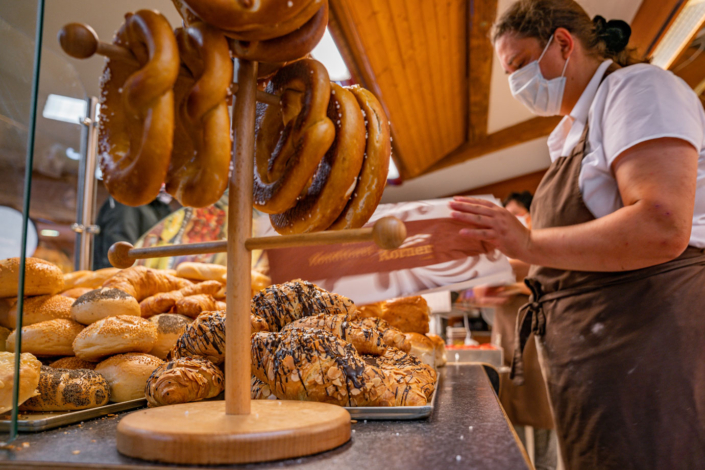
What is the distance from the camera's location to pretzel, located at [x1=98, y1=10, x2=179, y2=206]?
532mm

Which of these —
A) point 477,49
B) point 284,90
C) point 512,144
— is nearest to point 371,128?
point 284,90

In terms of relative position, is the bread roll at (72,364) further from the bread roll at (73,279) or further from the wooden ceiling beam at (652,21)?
the wooden ceiling beam at (652,21)

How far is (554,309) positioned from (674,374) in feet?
1.05

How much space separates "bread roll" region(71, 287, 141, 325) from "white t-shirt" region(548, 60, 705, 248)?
3.63 ft

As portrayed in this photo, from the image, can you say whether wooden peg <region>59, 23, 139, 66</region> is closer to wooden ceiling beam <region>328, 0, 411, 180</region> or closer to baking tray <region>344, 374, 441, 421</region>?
baking tray <region>344, 374, 441, 421</region>

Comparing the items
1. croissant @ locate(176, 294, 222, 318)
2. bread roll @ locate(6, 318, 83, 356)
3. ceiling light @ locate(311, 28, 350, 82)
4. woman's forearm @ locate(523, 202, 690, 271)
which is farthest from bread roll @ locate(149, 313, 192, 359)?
ceiling light @ locate(311, 28, 350, 82)

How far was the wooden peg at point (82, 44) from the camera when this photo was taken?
540 millimetres

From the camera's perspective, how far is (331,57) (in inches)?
115

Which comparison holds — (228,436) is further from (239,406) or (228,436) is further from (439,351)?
(439,351)

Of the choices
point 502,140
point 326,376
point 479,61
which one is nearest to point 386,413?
point 326,376

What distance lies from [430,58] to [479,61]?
0.40 metres

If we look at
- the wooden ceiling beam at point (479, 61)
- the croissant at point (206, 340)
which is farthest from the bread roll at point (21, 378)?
the wooden ceiling beam at point (479, 61)

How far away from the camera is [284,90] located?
724mm

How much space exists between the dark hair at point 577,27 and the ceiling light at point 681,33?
1454 millimetres
